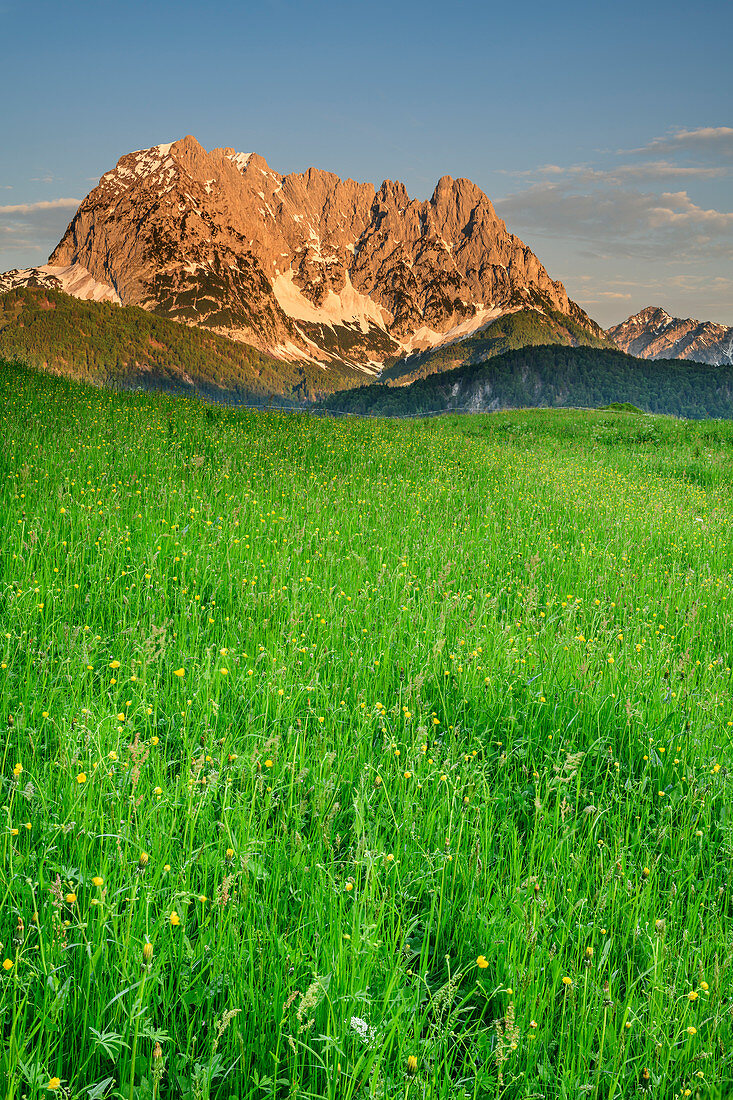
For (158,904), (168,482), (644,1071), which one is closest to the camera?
(644,1071)

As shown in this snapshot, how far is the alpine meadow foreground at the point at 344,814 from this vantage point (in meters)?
2.26

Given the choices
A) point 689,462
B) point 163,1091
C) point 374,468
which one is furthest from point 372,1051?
point 689,462

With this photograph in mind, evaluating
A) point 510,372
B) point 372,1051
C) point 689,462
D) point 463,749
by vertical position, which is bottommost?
point 372,1051

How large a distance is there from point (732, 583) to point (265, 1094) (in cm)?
854

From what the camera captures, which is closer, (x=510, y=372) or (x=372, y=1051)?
(x=372, y=1051)

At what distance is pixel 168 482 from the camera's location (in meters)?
9.29

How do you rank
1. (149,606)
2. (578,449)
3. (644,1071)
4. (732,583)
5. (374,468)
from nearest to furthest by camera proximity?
(644,1071) → (149,606) → (732,583) → (374,468) → (578,449)

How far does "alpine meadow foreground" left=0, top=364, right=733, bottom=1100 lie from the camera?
226 cm

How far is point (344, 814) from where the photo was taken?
3527 mm

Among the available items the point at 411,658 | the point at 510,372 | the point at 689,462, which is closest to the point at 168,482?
the point at 411,658

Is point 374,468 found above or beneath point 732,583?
above

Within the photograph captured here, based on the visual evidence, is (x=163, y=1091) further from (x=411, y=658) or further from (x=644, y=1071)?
(x=411, y=658)

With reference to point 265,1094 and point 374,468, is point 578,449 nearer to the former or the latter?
point 374,468

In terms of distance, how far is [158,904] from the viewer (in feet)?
8.93
